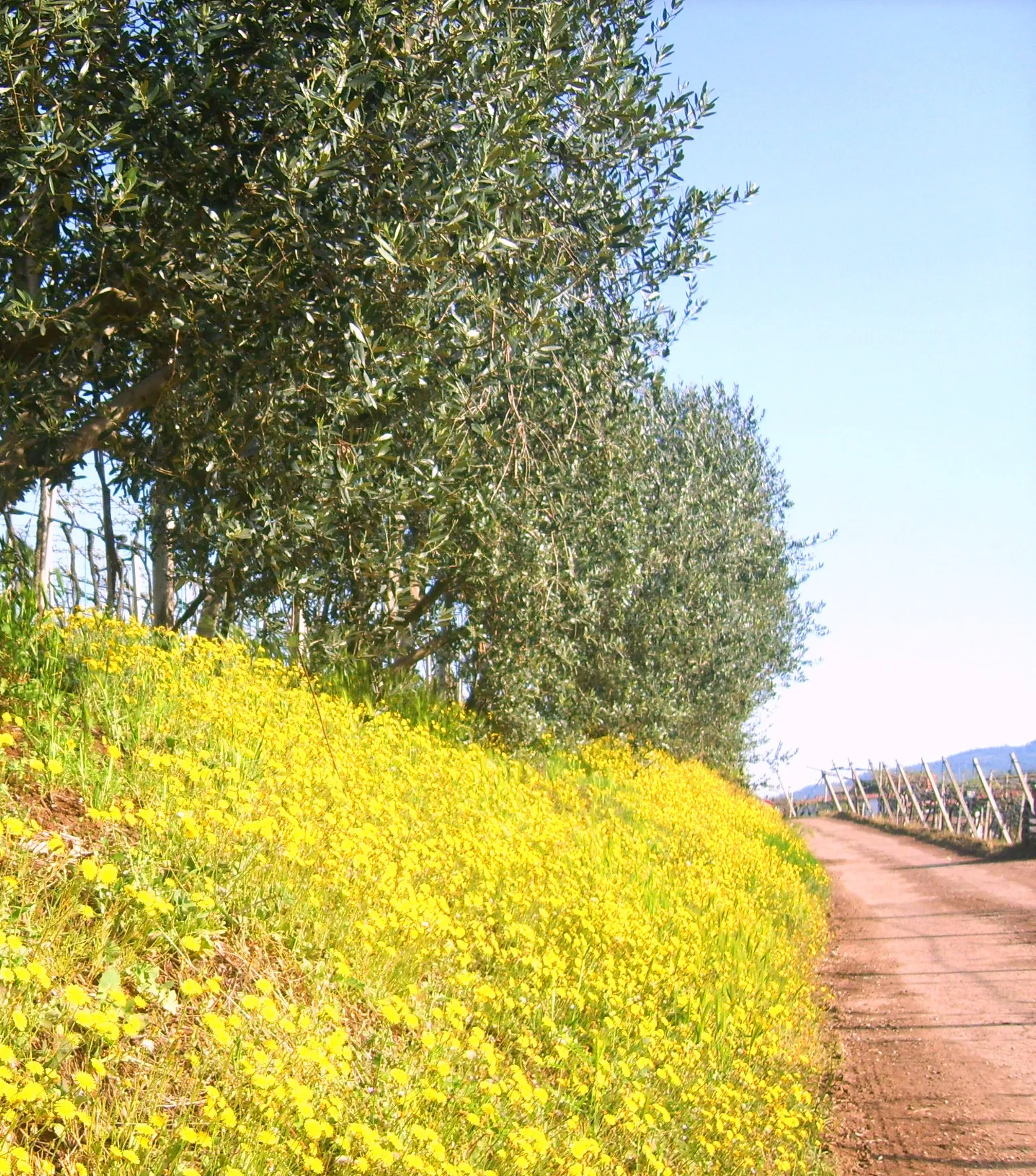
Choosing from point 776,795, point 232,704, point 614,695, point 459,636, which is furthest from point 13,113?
point 776,795

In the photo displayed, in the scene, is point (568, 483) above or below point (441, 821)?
above

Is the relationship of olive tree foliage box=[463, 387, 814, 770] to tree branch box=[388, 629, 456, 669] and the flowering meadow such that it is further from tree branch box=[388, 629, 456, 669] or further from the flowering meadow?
the flowering meadow

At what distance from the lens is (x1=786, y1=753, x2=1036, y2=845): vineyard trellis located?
103 feet

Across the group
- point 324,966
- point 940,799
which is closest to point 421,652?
point 324,966

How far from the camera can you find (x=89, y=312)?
736 centimetres

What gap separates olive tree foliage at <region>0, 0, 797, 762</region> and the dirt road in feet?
18.7

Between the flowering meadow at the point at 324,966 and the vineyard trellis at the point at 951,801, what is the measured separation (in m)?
22.0

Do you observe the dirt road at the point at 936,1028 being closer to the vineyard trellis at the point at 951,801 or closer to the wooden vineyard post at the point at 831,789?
the vineyard trellis at the point at 951,801

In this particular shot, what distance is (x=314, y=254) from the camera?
24.2 ft

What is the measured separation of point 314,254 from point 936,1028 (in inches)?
342

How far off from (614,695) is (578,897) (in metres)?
9.72

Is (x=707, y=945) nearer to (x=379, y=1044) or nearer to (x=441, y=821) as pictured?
(x=441, y=821)

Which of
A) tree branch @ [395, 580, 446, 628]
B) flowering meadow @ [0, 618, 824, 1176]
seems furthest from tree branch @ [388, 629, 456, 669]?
flowering meadow @ [0, 618, 824, 1176]

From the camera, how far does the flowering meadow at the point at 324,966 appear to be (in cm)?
438
